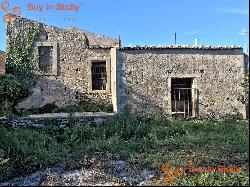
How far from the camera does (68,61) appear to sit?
19.8 meters

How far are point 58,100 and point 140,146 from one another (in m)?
8.39

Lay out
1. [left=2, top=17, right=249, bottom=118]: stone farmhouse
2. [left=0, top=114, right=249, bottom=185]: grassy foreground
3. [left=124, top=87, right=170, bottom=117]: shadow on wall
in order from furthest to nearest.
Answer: [left=2, top=17, right=249, bottom=118]: stone farmhouse < [left=124, top=87, right=170, bottom=117]: shadow on wall < [left=0, top=114, right=249, bottom=185]: grassy foreground

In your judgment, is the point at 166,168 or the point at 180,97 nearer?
the point at 166,168

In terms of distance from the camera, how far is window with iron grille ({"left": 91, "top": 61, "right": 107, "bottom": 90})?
19891 mm

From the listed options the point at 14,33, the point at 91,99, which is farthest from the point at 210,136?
the point at 14,33

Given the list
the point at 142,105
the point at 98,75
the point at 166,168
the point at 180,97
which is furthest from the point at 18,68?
the point at 166,168

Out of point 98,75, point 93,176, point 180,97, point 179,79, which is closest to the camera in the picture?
point 93,176

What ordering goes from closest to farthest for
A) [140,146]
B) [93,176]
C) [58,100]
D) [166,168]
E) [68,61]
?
[93,176] → [166,168] → [140,146] → [58,100] → [68,61]

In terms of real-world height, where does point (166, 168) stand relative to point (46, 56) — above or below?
below

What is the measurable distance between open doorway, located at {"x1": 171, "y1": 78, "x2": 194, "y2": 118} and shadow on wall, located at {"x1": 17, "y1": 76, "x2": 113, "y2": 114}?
2992 millimetres

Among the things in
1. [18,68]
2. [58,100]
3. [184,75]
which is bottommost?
[58,100]

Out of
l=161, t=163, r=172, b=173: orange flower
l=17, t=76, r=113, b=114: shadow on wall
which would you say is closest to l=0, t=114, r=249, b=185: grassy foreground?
l=161, t=163, r=172, b=173: orange flower

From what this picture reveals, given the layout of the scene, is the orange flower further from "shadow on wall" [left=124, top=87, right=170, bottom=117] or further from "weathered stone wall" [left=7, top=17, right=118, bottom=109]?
"weathered stone wall" [left=7, top=17, right=118, bottom=109]

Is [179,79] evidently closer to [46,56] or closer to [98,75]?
[98,75]
